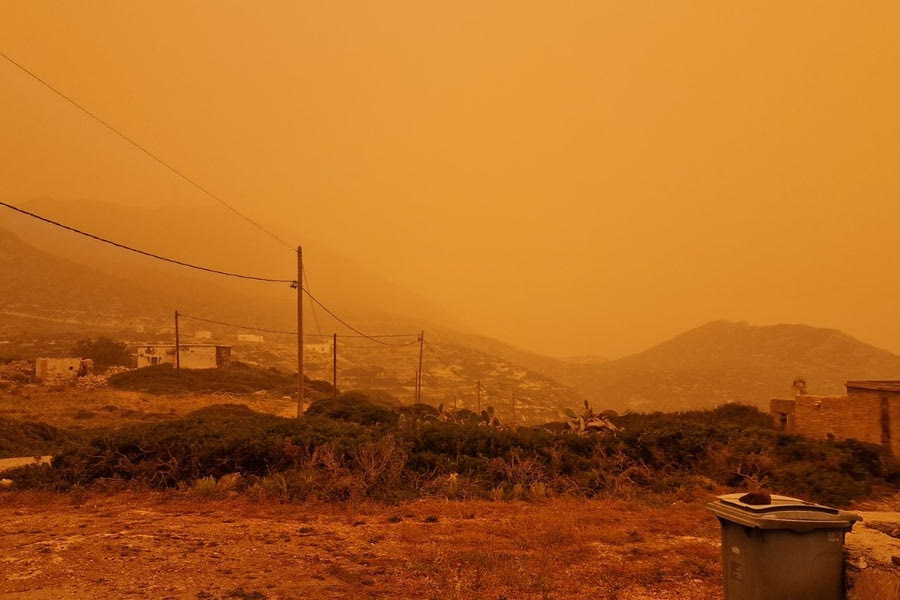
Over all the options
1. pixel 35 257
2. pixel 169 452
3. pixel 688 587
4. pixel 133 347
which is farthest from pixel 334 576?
pixel 35 257

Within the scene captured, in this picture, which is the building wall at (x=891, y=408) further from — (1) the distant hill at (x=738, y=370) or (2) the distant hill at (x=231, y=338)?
(1) the distant hill at (x=738, y=370)

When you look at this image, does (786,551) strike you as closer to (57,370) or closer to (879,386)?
(879,386)

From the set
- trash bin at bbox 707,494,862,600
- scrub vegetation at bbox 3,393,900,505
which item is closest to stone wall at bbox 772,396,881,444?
scrub vegetation at bbox 3,393,900,505

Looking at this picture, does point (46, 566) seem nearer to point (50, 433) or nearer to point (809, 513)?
point (809, 513)

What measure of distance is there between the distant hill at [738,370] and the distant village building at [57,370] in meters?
67.2

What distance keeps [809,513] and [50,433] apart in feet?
79.7

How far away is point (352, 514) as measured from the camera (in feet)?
36.7

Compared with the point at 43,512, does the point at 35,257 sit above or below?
above

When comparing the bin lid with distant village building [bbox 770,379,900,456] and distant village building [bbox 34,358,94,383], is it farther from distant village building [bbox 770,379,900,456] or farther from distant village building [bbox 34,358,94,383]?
distant village building [bbox 34,358,94,383]

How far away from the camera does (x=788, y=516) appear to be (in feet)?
17.8

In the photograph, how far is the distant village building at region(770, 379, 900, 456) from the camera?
19.0 metres

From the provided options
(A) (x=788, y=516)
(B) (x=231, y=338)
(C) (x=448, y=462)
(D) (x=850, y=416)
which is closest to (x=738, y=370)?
(B) (x=231, y=338)

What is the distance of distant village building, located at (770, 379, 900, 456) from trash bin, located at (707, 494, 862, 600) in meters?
16.2

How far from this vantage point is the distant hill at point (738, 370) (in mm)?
91625
